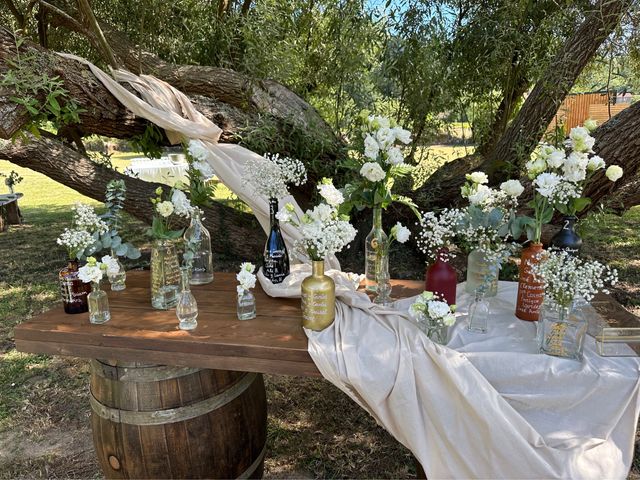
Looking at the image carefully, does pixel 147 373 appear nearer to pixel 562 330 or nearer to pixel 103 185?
pixel 562 330

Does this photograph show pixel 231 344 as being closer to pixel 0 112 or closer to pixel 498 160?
pixel 0 112

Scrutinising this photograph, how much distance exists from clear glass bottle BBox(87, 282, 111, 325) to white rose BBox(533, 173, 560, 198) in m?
1.72

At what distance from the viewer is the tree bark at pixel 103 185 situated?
4398 millimetres

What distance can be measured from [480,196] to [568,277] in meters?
0.44

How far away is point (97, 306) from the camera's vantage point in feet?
6.10

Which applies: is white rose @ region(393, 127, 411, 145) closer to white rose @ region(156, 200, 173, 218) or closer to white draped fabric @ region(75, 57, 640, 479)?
white draped fabric @ region(75, 57, 640, 479)

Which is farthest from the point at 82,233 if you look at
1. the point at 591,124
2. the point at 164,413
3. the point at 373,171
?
the point at 591,124

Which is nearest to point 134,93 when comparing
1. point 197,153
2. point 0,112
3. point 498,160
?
point 0,112

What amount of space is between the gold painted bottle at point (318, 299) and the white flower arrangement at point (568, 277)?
72 centimetres

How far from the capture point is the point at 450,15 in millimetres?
3795

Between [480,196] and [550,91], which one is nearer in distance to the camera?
[480,196]

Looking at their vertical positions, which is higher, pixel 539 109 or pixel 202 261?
pixel 539 109

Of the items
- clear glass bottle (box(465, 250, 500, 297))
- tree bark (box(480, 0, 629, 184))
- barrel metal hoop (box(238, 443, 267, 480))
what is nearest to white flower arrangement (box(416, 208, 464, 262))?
clear glass bottle (box(465, 250, 500, 297))

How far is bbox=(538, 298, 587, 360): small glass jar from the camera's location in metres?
1.54
